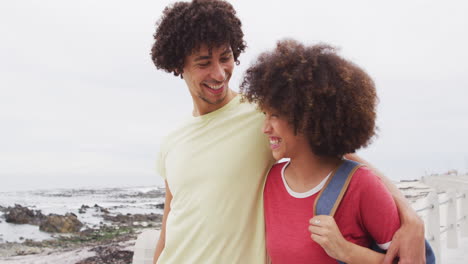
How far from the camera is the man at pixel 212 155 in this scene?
1893mm

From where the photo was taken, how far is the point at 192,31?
2.21 meters

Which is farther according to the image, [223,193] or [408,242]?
[223,193]

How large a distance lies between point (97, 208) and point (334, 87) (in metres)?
19.9

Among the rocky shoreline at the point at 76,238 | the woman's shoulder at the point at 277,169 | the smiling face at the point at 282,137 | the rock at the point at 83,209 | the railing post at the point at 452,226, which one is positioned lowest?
the rocky shoreline at the point at 76,238

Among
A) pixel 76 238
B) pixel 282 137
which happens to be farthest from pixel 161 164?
pixel 76 238

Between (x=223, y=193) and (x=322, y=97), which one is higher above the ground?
(x=322, y=97)

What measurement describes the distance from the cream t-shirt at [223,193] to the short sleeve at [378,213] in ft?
1.72

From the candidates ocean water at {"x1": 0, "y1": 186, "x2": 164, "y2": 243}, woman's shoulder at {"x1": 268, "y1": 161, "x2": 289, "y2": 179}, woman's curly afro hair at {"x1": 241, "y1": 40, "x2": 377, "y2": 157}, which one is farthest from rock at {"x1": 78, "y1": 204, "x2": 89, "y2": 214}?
woman's curly afro hair at {"x1": 241, "y1": 40, "x2": 377, "y2": 157}

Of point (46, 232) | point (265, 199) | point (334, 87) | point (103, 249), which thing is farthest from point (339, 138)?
point (46, 232)

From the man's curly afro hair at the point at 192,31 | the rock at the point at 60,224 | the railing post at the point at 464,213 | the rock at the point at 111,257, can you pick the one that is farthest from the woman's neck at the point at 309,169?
the rock at the point at 60,224

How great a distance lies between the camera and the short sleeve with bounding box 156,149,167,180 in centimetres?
240

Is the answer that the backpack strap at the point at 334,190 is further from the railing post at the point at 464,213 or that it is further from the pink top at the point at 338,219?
the railing post at the point at 464,213

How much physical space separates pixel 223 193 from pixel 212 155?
182 mm

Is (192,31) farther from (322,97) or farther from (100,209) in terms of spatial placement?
(100,209)
